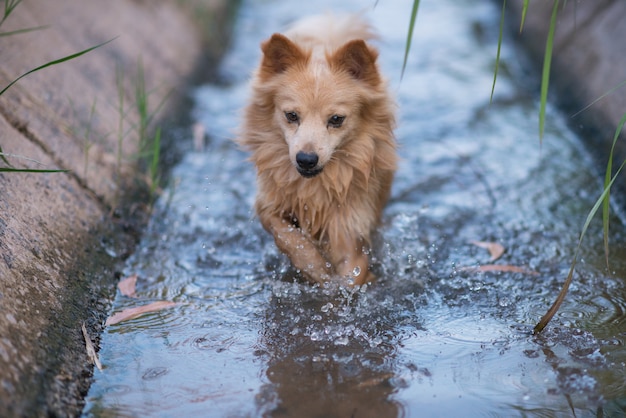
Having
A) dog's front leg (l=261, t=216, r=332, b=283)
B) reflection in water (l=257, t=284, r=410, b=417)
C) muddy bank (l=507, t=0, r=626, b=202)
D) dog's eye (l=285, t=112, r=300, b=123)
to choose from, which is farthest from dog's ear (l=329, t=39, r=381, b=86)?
muddy bank (l=507, t=0, r=626, b=202)

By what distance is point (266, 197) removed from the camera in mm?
3709

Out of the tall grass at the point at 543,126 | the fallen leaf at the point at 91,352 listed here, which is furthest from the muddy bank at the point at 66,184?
the tall grass at the point at 543,126

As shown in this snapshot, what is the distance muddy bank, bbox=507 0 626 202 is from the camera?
4.62m

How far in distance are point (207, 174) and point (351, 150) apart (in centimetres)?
177

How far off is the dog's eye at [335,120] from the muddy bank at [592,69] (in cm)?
166

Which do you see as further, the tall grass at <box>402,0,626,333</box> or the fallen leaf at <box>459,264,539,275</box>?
the fallen leaf at <box>459,264,539,275</box>

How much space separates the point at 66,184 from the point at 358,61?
1676mm

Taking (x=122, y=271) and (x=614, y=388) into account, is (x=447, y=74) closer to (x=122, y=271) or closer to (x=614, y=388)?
(x=122, y=271)

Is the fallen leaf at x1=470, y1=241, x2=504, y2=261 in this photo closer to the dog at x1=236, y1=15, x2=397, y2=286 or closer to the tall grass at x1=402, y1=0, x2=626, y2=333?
the dog at x1=236, y1=15, x2=397, y2=286

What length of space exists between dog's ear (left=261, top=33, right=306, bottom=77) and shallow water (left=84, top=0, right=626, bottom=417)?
3.54ft

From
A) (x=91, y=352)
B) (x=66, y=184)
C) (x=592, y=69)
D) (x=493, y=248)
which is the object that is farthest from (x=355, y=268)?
(x=592, y=69)

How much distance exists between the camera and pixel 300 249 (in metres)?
3.59

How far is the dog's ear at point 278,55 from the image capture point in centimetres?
347

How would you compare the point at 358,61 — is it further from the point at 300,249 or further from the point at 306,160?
the point at 300,249
